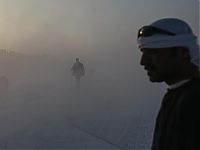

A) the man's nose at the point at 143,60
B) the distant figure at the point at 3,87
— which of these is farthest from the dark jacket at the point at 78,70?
the man's nose at the point at 143,60

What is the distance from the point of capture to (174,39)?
2.44 meters

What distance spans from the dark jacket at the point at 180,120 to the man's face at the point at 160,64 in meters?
0.07

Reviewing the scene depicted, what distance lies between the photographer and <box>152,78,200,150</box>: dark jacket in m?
2.29

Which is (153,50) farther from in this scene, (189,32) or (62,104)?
(62,104)

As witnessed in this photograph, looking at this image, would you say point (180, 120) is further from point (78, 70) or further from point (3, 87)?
point (3, 87)

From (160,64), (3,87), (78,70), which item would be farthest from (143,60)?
(3,87)

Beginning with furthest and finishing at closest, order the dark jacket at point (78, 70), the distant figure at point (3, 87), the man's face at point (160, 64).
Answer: the distant figure at point (3, 87), the dark jacket at point (78, 70), the man's face at point (160, 64)

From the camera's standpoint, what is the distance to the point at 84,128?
473 inches

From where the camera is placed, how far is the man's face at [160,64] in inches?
96.1

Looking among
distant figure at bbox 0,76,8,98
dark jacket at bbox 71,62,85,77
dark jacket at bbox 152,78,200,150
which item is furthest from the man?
distant figure at bbox 0,76,8,98

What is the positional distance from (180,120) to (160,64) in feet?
0.87

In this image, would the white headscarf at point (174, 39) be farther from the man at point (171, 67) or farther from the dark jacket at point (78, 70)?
the dark jacket at point (78, 70)

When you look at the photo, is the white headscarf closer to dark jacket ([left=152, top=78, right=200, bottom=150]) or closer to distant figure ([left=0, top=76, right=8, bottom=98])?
dark jacket ([left=152, top=78, right=200, bottom=150])

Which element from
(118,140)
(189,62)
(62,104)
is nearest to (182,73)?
(189,62)
